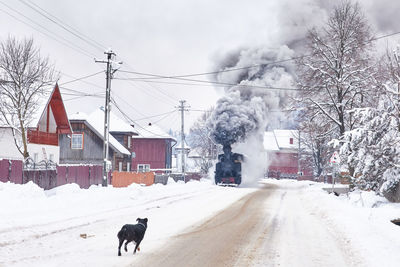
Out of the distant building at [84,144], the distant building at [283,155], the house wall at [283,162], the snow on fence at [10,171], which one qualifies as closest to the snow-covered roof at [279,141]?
the distant building at [283,155]

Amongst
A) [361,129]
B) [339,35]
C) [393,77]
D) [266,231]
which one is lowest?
[266,231]

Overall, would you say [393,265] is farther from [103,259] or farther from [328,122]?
[328,122]

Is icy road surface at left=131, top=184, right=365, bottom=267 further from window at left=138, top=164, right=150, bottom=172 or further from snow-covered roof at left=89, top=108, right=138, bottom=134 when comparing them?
window at left=138, top=164, right=150, bottom=172

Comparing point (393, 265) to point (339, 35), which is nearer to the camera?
point (393, 265)

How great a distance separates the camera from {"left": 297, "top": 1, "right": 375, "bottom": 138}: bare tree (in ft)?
77.0

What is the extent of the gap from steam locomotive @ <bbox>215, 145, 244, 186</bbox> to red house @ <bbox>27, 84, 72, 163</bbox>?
12.8 meters

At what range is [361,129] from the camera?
17.3 meters

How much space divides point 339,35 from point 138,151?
37.0 m

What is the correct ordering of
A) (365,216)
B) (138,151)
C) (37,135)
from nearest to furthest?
(365,216), (37,135), (138,151)

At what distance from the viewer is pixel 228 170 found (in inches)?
1283

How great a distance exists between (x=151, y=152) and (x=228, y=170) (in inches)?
971

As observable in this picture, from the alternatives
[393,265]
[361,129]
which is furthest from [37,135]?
[393,265]

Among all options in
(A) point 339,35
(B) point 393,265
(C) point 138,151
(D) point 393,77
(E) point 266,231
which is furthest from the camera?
(C) point 138,151

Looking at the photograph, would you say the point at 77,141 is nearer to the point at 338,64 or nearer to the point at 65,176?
the point at 65,176
